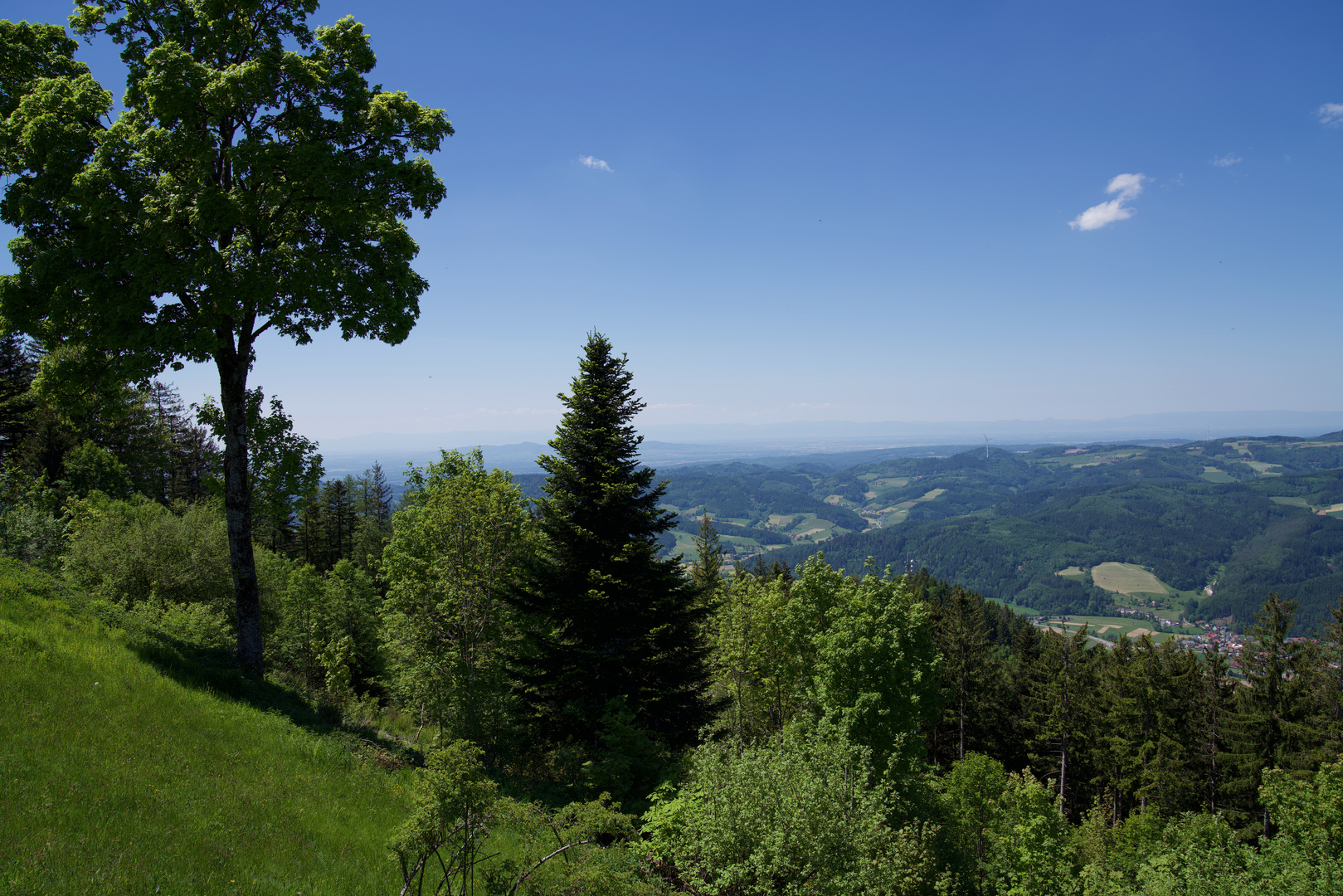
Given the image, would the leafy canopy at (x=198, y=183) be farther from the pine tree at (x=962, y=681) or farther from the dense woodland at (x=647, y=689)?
the pine tree at (x=962, y=681)

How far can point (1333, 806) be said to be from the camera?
20859mm

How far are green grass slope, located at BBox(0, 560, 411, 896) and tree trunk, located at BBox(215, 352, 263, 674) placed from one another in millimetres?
1822

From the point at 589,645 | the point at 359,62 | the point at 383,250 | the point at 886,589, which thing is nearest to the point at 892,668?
the point at 886,589

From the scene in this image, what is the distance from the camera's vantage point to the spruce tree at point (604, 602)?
59.4ft

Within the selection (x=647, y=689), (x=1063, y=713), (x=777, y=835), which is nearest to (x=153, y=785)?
(x=777, y=835)

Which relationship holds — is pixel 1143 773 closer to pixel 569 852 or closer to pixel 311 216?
pixel 569 852

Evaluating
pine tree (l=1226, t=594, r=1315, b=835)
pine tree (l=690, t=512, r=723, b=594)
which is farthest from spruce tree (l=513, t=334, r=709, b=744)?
pine tree (l=1226, t=594, r=1315, b=835)

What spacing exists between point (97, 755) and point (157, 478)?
5157 centimetres

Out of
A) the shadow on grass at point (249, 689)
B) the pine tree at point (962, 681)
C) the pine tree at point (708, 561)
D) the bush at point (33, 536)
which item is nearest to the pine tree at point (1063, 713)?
the pine tree at point (962, 681)

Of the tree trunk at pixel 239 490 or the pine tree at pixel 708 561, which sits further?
the pine tree at pixel 708 561

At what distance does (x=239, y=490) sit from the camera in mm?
11945

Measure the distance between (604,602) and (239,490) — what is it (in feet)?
33.8

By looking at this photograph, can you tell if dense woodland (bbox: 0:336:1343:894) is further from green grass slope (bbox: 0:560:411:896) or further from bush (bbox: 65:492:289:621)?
green grass slope (bbox: 0:560:411:896)

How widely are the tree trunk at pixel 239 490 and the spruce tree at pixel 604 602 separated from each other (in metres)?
7.95
